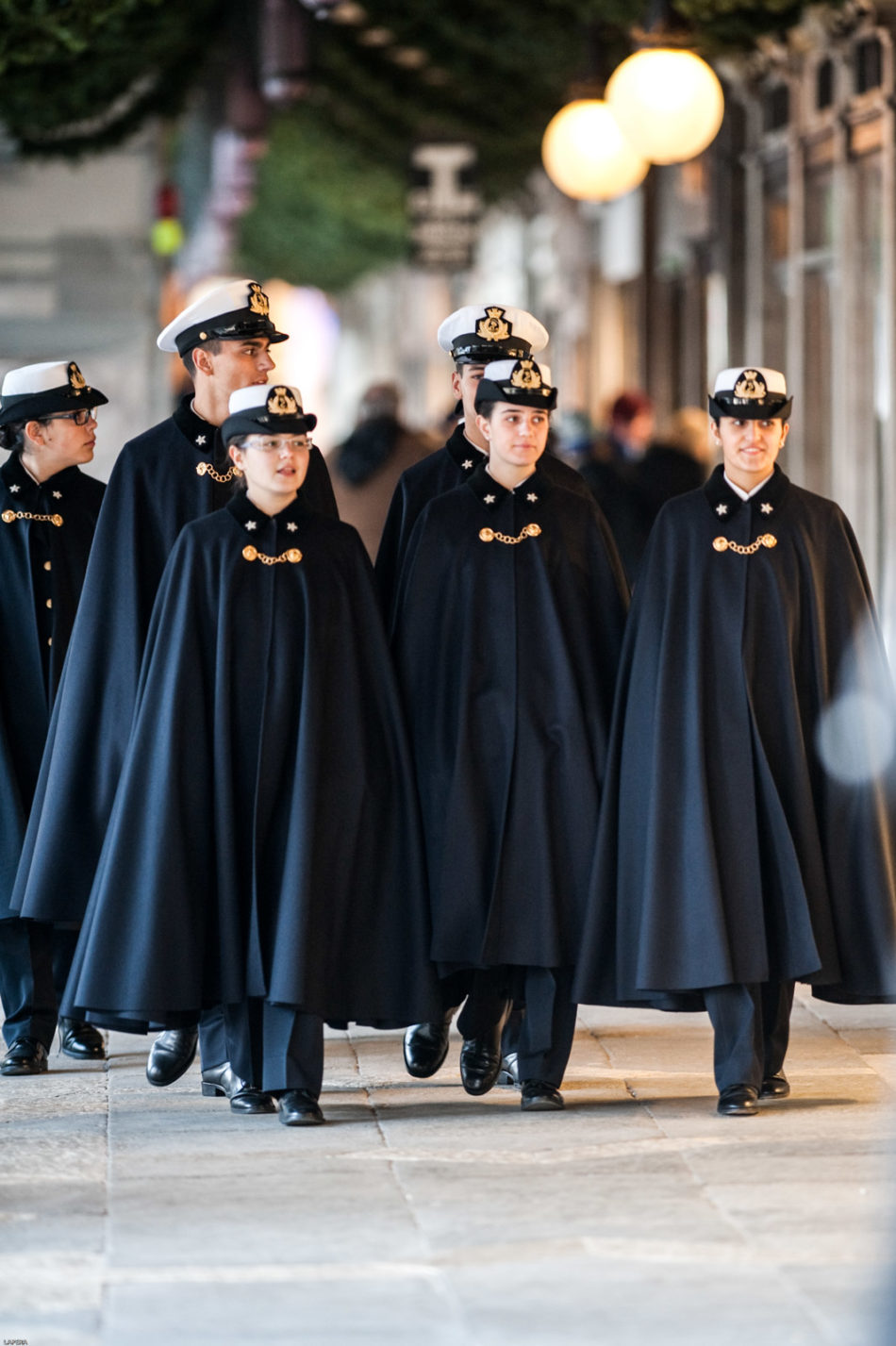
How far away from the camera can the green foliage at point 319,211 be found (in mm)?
21391

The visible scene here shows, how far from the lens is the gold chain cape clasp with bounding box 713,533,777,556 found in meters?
7.11

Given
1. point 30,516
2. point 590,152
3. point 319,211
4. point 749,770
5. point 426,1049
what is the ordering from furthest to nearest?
point 319,211
point 590,152
point 30,516
point 426,1049
point 749,770

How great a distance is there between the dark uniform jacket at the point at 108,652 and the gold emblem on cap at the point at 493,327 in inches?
27.7

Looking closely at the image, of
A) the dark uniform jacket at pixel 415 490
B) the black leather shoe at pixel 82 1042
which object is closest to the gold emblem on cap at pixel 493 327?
the dark uniform jacket at pixel 415 490

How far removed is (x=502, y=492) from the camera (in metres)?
7.36

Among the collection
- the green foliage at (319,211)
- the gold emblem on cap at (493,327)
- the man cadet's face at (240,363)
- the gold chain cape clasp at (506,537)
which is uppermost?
the green foliage at (319,211)

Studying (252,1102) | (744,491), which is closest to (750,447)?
(744,491)

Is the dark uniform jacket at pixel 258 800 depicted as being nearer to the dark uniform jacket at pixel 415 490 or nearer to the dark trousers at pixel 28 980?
the dark uniform jacket at pixel 415 490

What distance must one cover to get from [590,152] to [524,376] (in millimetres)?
6719

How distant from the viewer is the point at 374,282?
43.8 meters

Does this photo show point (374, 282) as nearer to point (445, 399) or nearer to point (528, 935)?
point (445, 399)

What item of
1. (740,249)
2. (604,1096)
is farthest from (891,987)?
(740,249)

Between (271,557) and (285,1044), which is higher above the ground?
(271,557)

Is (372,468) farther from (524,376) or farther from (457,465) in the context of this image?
(524,376)
